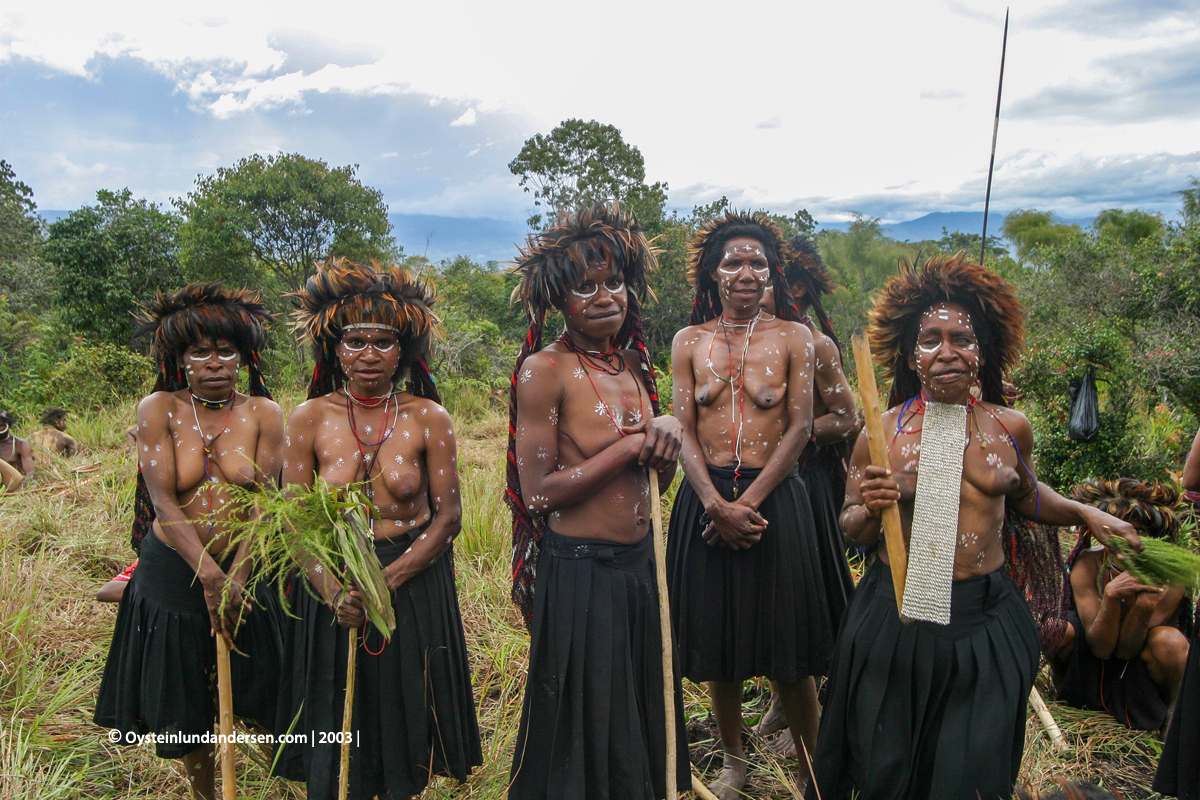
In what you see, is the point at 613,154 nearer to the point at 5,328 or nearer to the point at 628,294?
the point at 5,328

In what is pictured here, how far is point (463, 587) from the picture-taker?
16.4 ft

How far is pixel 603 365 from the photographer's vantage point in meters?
2.58

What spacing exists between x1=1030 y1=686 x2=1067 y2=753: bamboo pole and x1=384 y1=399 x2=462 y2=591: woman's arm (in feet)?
8.97

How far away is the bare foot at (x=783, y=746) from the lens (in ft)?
11.0

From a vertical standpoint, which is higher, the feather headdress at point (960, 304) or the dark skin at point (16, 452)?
the feather headdress at point (960, 304)

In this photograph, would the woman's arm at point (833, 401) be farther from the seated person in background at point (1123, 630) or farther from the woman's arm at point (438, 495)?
the woman's arm at point (438, 495)

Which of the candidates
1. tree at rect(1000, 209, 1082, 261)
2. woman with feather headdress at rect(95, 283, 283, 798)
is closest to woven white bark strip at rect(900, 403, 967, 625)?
woman with feather headdress at rect(95, 283, 283, 798)

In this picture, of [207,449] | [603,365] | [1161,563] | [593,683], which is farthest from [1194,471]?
[207,449]

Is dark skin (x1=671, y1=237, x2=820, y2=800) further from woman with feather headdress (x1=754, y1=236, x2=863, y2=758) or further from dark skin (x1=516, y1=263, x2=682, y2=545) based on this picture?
dark skin (x1=516, y1=263, x2=682, y2=545)

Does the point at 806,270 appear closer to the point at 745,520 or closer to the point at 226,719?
the point at 745,520

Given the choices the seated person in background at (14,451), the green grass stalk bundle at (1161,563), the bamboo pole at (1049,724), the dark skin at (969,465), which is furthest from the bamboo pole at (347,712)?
the seated person in background at (14,451)

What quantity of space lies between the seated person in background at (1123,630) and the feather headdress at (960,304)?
125 centimetres

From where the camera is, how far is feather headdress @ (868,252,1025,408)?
2484 mm

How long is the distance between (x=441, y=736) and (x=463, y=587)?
2.44 m
